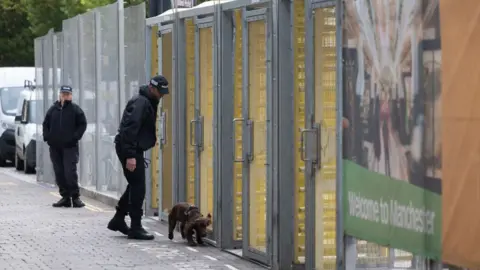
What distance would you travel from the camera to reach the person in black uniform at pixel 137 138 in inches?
571

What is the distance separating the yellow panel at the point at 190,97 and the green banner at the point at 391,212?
19.4ft

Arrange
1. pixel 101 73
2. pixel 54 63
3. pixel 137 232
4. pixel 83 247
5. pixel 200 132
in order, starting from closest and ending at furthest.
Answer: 1. pixel 83 247
2. pixel 137 232
3. pixel 200 132
4. pixel 101 73
5. pixel 54 63

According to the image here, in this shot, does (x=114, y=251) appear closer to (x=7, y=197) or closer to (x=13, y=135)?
(x=7, y=197)

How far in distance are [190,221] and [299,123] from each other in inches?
111

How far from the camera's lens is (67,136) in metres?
19.9

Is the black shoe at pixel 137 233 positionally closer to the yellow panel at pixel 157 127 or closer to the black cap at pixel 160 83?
the black cap at pixel 160 83

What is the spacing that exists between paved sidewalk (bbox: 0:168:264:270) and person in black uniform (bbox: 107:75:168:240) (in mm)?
374

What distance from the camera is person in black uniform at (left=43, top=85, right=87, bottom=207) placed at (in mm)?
19828

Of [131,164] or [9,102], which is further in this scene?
[9,102]

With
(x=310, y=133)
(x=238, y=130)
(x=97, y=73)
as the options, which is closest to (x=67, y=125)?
(x=97, y=73)

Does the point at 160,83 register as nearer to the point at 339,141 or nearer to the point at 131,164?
the point at 131,164

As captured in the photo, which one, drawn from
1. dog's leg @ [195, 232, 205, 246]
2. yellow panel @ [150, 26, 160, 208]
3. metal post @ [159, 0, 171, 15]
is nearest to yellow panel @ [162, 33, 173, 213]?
yellow panel @ [150, 26, 160, 208]

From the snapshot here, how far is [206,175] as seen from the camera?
14.9 m

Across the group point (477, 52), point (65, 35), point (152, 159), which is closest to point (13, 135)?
point (65, 35)
